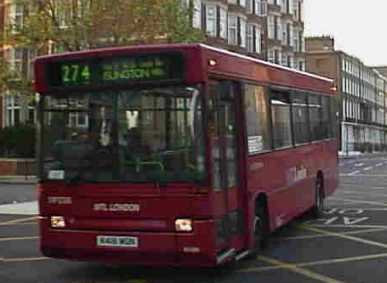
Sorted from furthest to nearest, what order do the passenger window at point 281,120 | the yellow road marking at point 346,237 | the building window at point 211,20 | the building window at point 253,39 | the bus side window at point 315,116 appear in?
the building window at point 253,39 → the building window at point 211,20 → the bus side window at point 315,116 → the yellow road marking at point 346,237 → the passenger window at point 281,120

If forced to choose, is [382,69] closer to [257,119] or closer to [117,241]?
[257,119]

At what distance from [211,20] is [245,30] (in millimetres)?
7251

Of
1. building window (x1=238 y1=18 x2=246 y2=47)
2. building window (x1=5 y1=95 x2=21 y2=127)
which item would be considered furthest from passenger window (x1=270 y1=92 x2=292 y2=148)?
building window (x1=238 y1=18 x2=246 y2=47)

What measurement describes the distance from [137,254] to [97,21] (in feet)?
60.0

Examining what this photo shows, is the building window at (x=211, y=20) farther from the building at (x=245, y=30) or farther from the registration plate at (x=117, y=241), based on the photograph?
the registration plate at (x=117, y=241)

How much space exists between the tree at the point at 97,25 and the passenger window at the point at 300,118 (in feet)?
37.6

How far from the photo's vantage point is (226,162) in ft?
31.6

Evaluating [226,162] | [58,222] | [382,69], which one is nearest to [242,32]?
[226,162]

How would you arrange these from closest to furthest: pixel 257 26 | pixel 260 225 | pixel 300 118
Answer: pixel 260 225 < pixel 300 118 < pixel 257 26

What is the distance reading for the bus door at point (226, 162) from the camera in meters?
9.17

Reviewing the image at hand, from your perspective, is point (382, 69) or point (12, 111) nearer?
point (12, 111)

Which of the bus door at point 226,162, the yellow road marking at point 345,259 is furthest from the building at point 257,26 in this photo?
the bus door at point 226,162

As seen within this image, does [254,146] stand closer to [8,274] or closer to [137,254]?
[137,254]

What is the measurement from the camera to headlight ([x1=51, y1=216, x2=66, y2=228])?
9.46 meters
